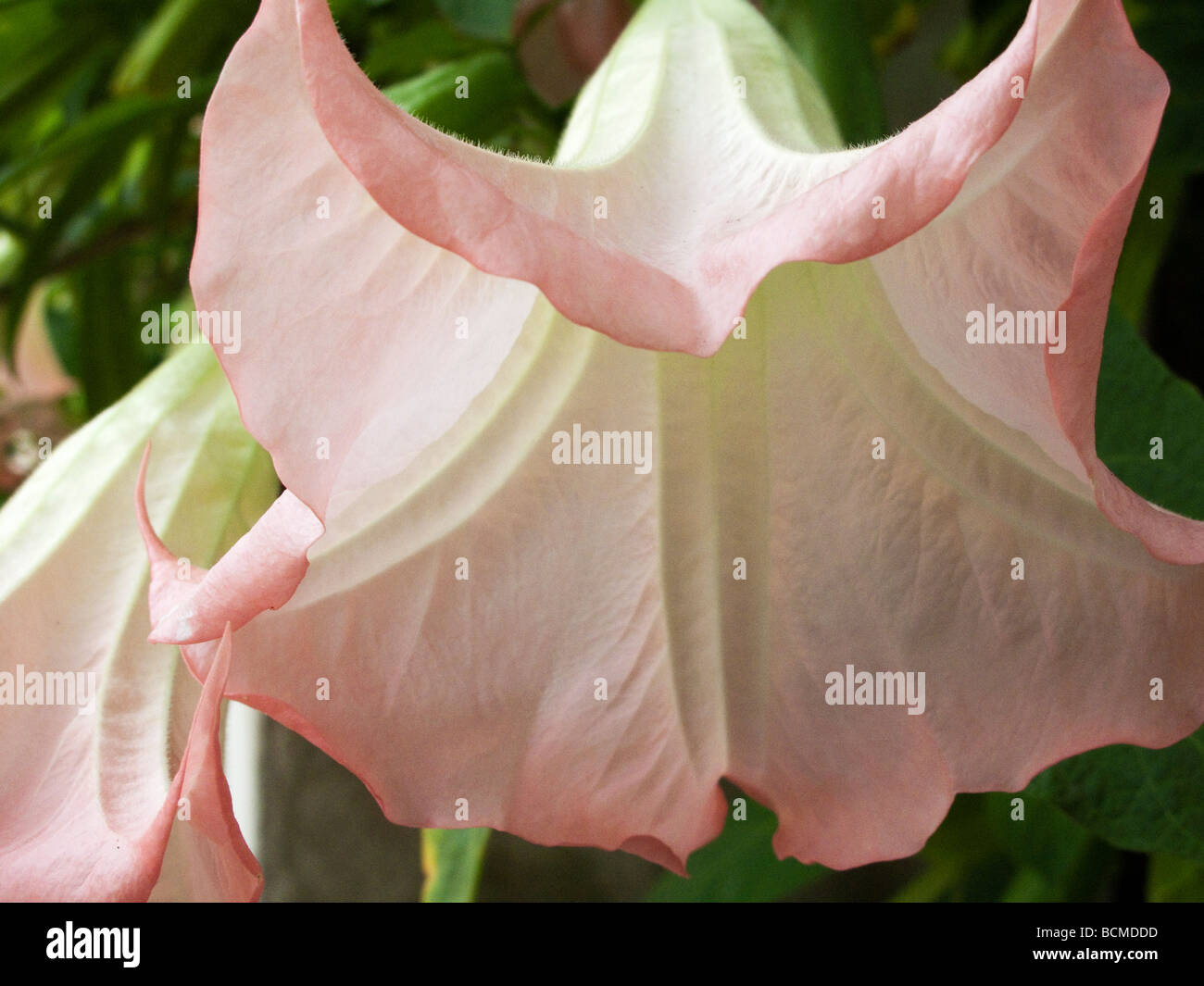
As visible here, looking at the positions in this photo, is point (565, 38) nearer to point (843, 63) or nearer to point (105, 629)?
point (843, 63)

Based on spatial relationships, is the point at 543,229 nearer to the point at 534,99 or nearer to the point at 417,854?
the point at 534,99

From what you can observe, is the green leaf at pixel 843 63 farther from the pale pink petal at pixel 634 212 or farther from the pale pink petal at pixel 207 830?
the pale pink petal at pixel 207 830

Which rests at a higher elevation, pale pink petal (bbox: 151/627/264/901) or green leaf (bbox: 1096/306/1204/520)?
green leaf (bbox: 1096/306/1204/520)

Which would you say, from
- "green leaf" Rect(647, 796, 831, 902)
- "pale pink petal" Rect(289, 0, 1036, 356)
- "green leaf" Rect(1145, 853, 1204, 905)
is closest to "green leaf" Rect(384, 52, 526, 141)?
"pale pink petal" Rect(289, 0, 1036, 356)

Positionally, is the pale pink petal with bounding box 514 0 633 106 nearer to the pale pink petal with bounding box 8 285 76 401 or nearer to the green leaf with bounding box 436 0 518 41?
the green leaf with bounding box 436 0 518 41

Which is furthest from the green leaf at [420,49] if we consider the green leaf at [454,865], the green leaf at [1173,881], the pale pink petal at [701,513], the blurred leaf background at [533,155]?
the green leaf at [1173,881]

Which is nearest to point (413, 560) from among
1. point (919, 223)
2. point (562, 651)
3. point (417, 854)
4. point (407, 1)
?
point (562, 651)

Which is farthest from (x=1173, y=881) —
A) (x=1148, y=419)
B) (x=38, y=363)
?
(x=38, y=363)
